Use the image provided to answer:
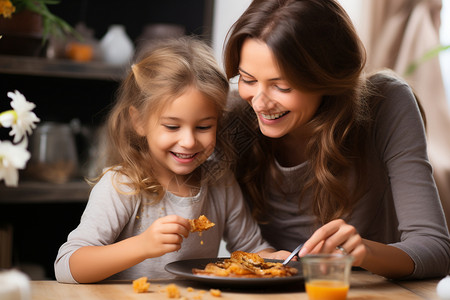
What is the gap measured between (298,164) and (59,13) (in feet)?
6.49

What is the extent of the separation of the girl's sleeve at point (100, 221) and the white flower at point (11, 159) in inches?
18.4

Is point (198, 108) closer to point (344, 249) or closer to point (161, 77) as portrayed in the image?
point (161, 77)

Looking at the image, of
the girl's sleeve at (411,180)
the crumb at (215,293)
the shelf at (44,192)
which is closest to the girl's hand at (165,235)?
the crumb at (215,293)

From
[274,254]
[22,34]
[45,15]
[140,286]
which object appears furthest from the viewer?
[22,34]

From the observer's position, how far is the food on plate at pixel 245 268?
1.19m

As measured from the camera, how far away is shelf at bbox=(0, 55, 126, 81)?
2.72 metres

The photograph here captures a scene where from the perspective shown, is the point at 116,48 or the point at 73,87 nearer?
the point at 116,48

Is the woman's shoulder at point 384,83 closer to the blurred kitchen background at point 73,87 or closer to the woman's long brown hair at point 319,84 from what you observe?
the woman's long brown hair at point 319,84

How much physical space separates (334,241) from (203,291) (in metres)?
0.29

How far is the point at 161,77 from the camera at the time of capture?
155 centimetres

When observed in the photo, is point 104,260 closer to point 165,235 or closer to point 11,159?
point 165,235

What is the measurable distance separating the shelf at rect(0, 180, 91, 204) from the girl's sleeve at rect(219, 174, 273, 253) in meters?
1.35

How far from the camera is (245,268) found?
4.04ft

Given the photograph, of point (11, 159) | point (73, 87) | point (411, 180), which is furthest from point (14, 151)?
point (73, 87)
